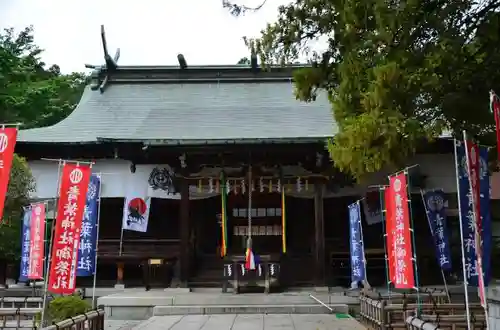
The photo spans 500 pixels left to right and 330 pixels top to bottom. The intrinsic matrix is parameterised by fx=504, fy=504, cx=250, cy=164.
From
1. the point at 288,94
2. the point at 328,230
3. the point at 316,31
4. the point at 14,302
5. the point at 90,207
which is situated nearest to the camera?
the point at 316,31

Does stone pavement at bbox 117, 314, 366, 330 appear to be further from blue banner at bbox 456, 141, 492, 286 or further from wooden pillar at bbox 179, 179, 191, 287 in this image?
blue banner at bbox 456, 141, 492, 286

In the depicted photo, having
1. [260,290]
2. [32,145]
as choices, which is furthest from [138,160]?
[260,290]

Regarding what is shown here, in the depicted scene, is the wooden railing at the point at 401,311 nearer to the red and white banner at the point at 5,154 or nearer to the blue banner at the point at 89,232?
the red and white banner at the point at 5,154

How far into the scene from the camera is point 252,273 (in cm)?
1345

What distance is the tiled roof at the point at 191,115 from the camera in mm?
15031

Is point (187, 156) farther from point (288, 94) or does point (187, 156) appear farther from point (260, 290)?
point (288, 94)

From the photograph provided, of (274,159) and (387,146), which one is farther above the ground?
(274,159)

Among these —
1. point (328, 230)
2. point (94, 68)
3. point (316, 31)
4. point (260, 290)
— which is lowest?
point (260, 290)

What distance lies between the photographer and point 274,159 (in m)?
14.2

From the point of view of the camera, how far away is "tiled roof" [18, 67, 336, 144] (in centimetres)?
1503

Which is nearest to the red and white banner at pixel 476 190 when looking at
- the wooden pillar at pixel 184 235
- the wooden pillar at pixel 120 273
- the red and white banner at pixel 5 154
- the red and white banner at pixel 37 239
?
the red and white banner at pixel 5 154

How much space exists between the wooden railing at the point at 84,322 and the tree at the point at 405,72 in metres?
3.77

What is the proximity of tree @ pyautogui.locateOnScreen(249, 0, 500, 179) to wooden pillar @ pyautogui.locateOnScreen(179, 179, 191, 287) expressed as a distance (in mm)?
9215

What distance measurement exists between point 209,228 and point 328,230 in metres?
3.81
